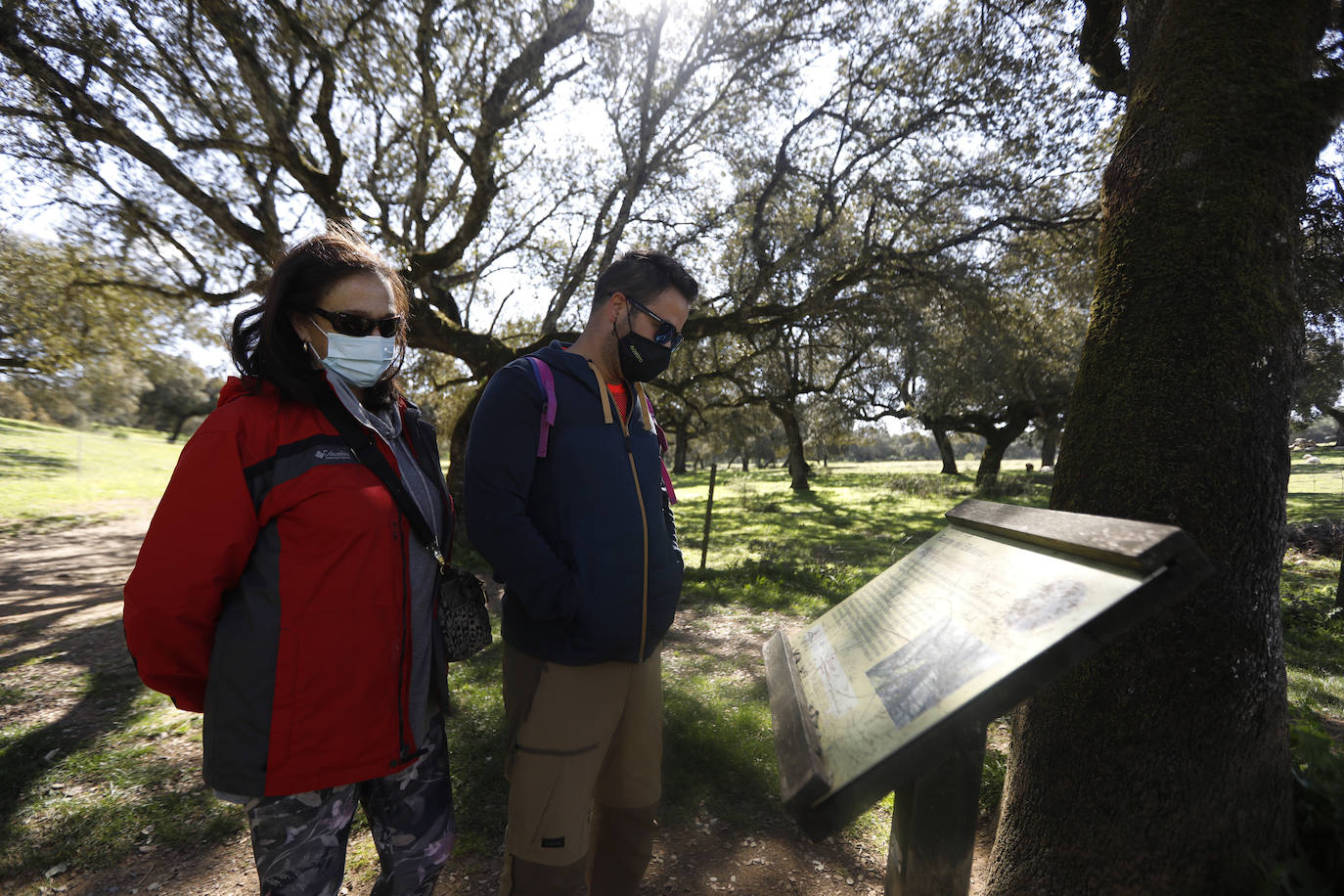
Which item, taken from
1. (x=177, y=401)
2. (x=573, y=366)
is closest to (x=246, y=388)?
(x=573, y=366)

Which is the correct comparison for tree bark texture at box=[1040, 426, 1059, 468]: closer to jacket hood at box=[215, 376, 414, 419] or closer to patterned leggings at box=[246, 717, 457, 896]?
patterned leggings at box=[246, 717, 457, 896]

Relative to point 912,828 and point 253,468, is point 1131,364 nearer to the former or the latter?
point 912,828

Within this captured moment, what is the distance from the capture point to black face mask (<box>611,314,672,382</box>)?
2184 mm

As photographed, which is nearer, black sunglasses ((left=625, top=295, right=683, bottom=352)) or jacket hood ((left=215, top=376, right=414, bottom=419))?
jacket hood ((left=215, top=376, right=414, bottom=419))

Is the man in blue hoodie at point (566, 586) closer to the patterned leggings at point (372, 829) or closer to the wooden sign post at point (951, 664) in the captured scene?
the patterned leggings at point (372, 829)

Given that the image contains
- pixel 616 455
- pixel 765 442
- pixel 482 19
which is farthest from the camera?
pixel 765 442

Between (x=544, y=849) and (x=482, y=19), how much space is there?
8.66 meters

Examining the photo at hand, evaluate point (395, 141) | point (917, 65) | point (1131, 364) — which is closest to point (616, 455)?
point (1131, 364)

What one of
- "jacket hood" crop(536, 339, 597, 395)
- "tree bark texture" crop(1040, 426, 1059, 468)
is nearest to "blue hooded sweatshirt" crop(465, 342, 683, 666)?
"jacket hood" crop(536, 339, 597, 395)

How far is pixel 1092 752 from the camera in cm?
218

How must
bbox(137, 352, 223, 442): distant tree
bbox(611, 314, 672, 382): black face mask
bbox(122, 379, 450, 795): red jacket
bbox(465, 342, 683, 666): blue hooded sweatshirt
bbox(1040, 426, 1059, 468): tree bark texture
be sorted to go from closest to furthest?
bbox(122, 379, 450, 795): red jacket
bbox(465, 342, 683, 666): blue hooded sweatshirt
bbox(611, 314, 672, 382): black face mask
bbox(1040, 426, 1059, 468): tree bark texture
bbox(137, 352, 223, 442): distant tree

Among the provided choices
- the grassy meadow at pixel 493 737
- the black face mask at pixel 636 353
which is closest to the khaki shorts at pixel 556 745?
the black face mask at pixel 636 353

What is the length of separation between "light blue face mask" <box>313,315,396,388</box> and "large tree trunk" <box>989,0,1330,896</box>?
8.59ft

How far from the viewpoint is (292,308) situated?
5.83 ft
